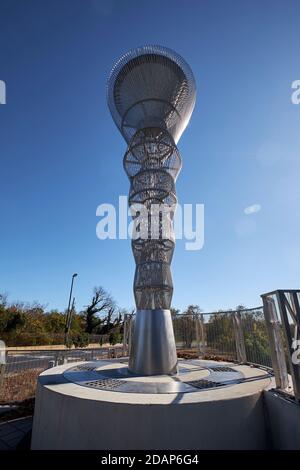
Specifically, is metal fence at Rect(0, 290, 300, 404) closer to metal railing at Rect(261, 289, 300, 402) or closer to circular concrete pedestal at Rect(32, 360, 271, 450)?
metal railing at Rect(261, 289, 300, 402)

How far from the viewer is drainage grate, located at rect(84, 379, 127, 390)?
511 cm

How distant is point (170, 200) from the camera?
8.83 m

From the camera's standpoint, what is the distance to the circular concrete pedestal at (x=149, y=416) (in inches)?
149

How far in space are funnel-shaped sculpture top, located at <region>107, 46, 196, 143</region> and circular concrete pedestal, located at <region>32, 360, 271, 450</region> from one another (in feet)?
25.7

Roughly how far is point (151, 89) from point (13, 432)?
11.2m

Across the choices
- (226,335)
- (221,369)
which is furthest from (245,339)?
(221,369)

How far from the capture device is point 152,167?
8.91 metres

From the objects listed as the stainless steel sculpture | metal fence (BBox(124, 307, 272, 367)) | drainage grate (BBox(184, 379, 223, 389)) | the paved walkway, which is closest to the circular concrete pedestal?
drainage grate (BBox(184, 379, 223, 389))

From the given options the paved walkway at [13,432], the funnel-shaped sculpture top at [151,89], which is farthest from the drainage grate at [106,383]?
the funnel-shaped sculpture top at [151,89]

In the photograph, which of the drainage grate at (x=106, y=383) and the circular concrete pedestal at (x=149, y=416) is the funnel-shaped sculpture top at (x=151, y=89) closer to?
the drainage grate at (x=106, y=383)

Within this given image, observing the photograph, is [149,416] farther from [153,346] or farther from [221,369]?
[221,369]
